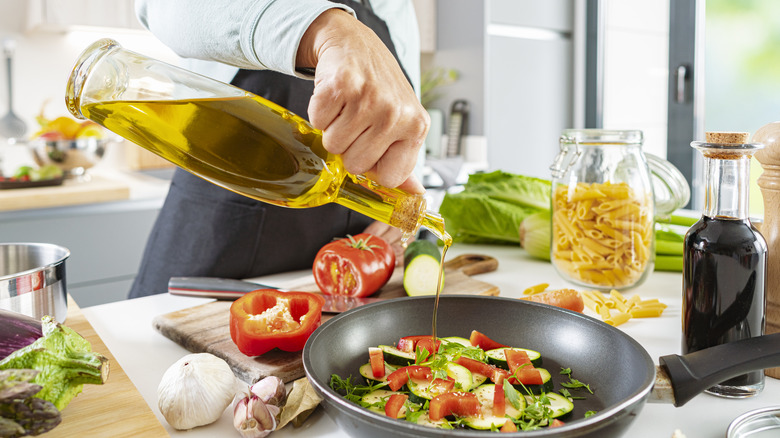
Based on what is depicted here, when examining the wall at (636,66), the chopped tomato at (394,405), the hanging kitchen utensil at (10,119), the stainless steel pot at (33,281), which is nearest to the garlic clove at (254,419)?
the chopped tomato at (394,405)

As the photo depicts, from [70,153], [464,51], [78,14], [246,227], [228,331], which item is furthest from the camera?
[464,51]

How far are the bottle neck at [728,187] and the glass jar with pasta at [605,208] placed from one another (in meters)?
0.35

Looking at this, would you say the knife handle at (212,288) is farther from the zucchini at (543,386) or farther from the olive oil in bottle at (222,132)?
the zucchini at (543,386)

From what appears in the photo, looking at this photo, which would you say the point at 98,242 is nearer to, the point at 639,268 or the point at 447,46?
the point at 639,268

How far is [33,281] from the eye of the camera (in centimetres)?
74

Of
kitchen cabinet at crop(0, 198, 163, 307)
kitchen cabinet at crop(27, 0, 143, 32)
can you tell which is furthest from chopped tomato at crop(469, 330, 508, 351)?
kitchen cabinet at crop(27, 0, 143, 32)

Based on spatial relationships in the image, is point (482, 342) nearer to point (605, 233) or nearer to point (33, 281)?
point (605, 233)

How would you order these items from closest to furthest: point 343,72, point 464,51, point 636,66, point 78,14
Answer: point 343,72 < point 78,14 < point 464,51 < point 636,66

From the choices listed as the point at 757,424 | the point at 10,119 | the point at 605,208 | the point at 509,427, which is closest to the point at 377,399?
the point at 509,427

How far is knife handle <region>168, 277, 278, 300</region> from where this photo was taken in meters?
1.00

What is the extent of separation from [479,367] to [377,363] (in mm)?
113

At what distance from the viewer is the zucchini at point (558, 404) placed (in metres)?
0.61

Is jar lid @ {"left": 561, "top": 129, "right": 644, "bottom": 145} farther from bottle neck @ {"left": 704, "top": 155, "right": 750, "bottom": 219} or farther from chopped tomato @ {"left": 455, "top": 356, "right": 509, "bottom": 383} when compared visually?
chopped tomato @ {"left": 455, "top": 356, "right": 509, "bottom": 383}

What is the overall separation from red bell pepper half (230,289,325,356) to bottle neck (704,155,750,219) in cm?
49
